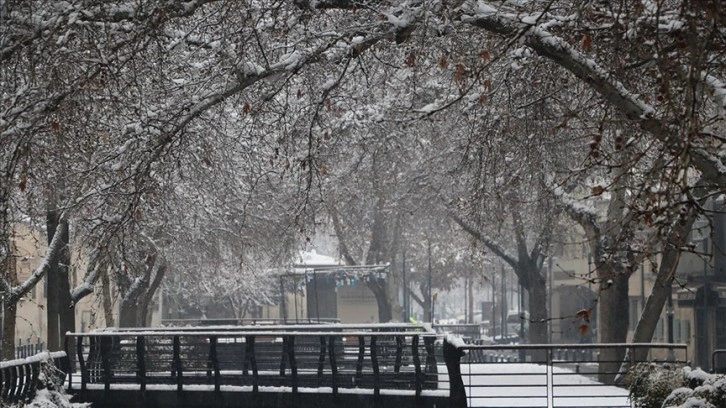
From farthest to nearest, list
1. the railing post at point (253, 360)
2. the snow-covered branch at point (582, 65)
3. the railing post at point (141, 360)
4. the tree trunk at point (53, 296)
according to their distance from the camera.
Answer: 1. the tree trunk at point (53, 296)
2. the railing post at point (141, 360)
3. the railing post at point (253, 360)
4. the snow-covered branch at point (582, 65)

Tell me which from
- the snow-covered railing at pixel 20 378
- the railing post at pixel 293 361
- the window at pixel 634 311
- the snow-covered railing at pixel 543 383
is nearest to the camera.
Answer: the snow-covered railing at pixel 20 378

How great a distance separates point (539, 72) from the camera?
1869 centimetres

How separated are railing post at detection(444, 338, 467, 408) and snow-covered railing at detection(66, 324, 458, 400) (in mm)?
1206

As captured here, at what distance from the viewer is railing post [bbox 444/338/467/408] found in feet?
73.2

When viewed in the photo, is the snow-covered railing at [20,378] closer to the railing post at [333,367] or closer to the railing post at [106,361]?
the railing post at [106,361]

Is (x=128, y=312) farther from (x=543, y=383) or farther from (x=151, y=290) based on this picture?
(x=543, y=383)

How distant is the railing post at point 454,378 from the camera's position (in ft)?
73.2

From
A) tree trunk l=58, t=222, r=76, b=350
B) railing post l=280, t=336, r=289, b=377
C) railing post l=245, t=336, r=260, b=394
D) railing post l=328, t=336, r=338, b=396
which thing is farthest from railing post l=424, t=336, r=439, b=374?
tree trunk l=58, t=222, r=76, b=350

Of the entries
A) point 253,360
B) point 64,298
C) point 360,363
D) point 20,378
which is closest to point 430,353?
point 360,363

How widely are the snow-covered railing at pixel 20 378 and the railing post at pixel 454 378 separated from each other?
6273mm

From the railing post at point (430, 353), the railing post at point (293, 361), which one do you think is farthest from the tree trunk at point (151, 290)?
the railing post at point (430, 353)

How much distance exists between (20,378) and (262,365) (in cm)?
764

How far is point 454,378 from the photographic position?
22688 millimetres

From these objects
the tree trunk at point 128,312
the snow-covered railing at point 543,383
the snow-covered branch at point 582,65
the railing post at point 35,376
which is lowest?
the snow-covered railing at point 543,383
